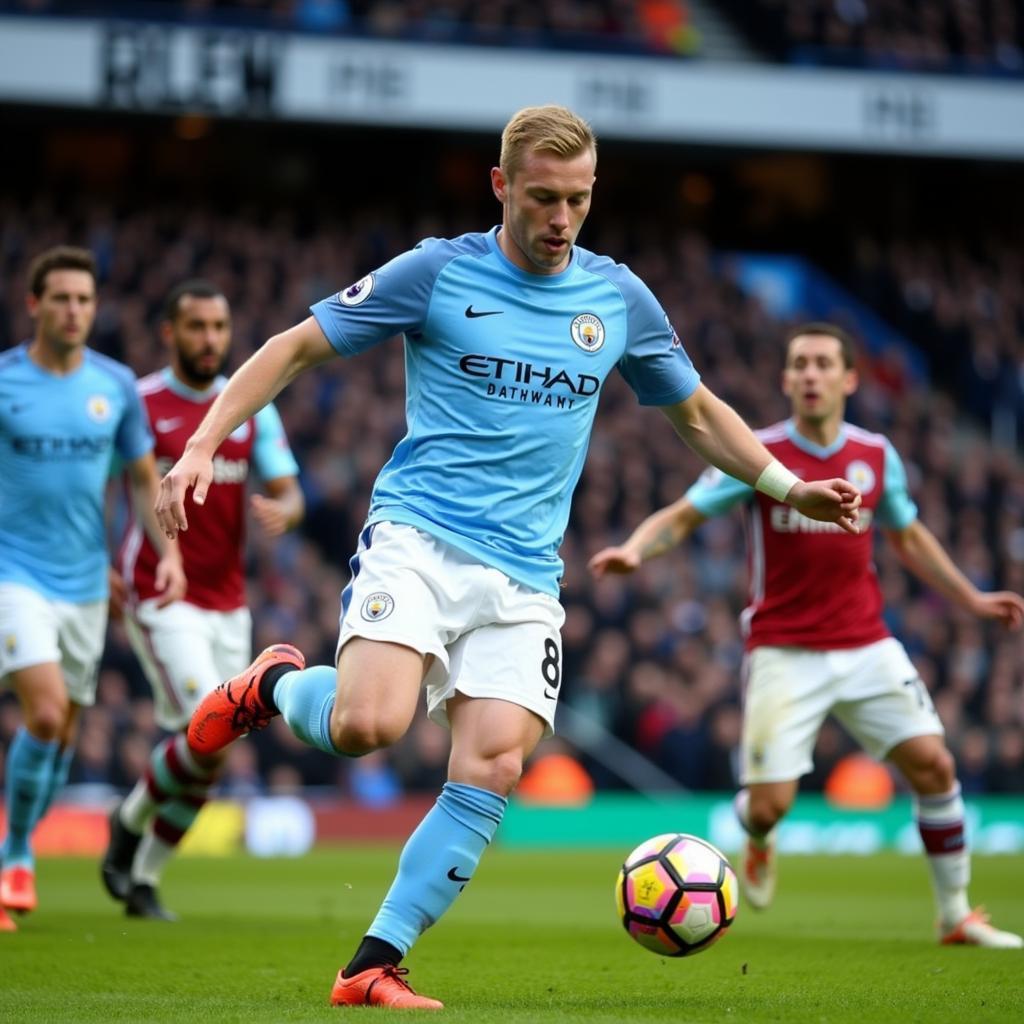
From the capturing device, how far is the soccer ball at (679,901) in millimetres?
6242

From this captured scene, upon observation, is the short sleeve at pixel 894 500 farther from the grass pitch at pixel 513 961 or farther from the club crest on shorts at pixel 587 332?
the club crest on shorts at pixel 587 332

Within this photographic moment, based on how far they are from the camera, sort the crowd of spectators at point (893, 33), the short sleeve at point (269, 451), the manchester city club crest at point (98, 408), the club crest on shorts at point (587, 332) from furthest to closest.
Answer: the crowd of spectators at point (893, 33), the short sleeve at point (269, 451), the manchester city club crest at point (98, 408), the club crest on shorts at point (587, 332)

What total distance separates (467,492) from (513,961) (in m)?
2.38

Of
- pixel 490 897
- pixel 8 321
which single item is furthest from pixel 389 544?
pixel 8 321

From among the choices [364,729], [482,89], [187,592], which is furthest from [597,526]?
[364,729]

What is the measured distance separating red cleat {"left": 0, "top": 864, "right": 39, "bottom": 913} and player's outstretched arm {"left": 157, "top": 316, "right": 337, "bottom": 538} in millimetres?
3664

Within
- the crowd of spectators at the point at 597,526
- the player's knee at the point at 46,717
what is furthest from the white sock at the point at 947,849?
the crowd of spectators at the point at 597,526

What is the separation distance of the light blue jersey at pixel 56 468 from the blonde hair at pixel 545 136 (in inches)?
148

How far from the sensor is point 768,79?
26.8m

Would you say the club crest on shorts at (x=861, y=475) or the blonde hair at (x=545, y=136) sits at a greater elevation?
the blonde hair at (x=545, y=136)

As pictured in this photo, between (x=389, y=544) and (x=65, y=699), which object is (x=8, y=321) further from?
(x=389, y=544)

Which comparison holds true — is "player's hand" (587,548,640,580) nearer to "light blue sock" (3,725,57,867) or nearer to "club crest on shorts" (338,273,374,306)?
"club crest on shorts" (338,273,374,306)

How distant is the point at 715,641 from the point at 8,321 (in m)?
8.65

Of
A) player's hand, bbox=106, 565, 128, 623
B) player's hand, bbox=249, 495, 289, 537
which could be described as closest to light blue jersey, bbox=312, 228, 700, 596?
player's hand, bbox=249, 495, 289, 537
